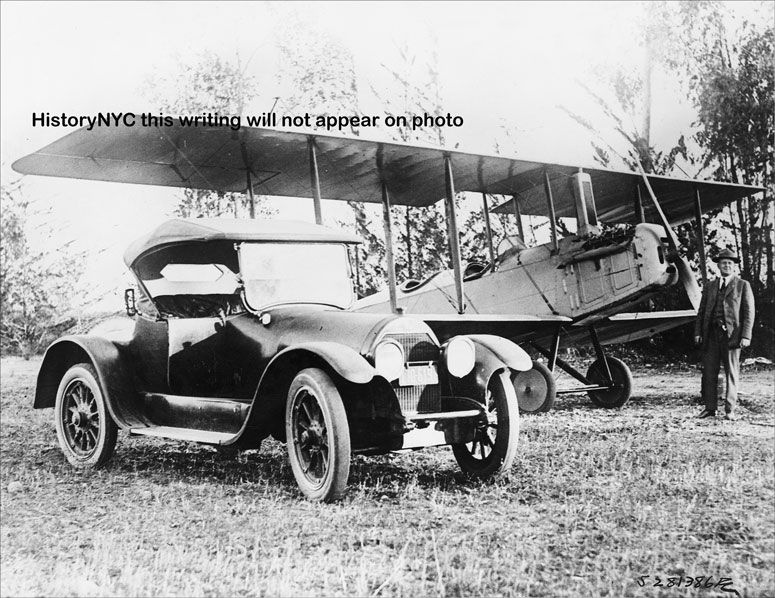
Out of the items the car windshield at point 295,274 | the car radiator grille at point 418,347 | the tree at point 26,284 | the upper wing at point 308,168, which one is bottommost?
the car radiator grille at point 418,347

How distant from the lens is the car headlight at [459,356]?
3.95m

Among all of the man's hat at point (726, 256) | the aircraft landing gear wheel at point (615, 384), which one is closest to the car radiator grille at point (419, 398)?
the man's hat at point (726, 256)

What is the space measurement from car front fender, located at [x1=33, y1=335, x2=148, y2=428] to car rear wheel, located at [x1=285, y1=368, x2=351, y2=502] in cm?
151

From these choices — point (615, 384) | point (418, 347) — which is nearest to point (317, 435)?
point (418, 347)

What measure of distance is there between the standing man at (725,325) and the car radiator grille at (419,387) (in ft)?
13.5

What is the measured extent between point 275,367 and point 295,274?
94 cm

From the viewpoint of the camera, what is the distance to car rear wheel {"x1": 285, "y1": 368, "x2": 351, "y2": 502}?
11.5 ft

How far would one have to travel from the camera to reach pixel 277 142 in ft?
22.2

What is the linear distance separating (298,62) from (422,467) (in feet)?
12.2

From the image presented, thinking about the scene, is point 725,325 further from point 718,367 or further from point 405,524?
point 405,524

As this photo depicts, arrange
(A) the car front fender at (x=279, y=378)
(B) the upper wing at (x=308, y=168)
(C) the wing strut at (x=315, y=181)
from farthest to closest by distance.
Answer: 1. (C) the wing strut at (x=315, y=181)
2. (B) the upper wing at (x=308, y=168)
3. (A) the car front fender at (x=279, y=378)

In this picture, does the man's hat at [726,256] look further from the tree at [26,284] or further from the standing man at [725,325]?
the tree at [26,284]

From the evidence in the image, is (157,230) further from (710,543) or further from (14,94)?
(710,543)

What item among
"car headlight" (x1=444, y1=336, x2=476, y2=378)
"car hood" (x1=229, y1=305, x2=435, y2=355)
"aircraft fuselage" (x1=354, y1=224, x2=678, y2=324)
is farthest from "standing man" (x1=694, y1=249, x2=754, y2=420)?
"car hood" (x1=229, y1=305, x2=435, y2=355)
